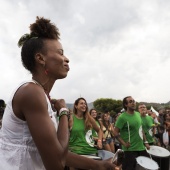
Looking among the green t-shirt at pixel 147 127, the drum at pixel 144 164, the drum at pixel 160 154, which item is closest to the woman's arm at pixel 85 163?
the drum at pixel 144 164

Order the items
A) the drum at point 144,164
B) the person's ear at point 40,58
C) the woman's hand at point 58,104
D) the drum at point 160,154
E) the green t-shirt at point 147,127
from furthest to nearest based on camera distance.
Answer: the green t-shirt at point 147,127 → the drum at point 160,154 → the drum at point 144,164 → the woman's hand at point 58,104 → the person's ear at point 40,58

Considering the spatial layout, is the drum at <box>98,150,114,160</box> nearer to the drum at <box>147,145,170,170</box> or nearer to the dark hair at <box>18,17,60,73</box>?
the drum at <box>147,145,170,170</box>

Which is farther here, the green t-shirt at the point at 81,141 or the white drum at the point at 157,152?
the white drum at the point at 157,152

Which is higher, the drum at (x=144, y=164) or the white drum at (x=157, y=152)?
the white drum at (x=157, y=152)

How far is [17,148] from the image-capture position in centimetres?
171

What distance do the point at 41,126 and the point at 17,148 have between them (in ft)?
0.77

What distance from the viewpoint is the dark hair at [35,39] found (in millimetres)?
1930

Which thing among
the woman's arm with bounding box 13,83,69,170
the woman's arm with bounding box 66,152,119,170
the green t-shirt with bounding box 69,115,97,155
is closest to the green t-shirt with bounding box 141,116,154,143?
the green t-shirt with bounding box 69,115,97,155

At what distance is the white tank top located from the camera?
1.71 m

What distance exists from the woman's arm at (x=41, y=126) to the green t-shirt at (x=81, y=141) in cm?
343

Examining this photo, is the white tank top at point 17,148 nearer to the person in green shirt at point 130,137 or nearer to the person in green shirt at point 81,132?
the person in green shirt at point 81,132

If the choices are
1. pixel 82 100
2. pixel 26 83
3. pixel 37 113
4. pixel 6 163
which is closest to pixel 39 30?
pixel 26 83

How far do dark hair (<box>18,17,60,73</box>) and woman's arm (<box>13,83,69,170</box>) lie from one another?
330 millimetres

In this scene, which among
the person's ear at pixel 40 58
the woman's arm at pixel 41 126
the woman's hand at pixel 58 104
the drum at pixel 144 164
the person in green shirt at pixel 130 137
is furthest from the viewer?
the person in green shirt at pixel 130 137
